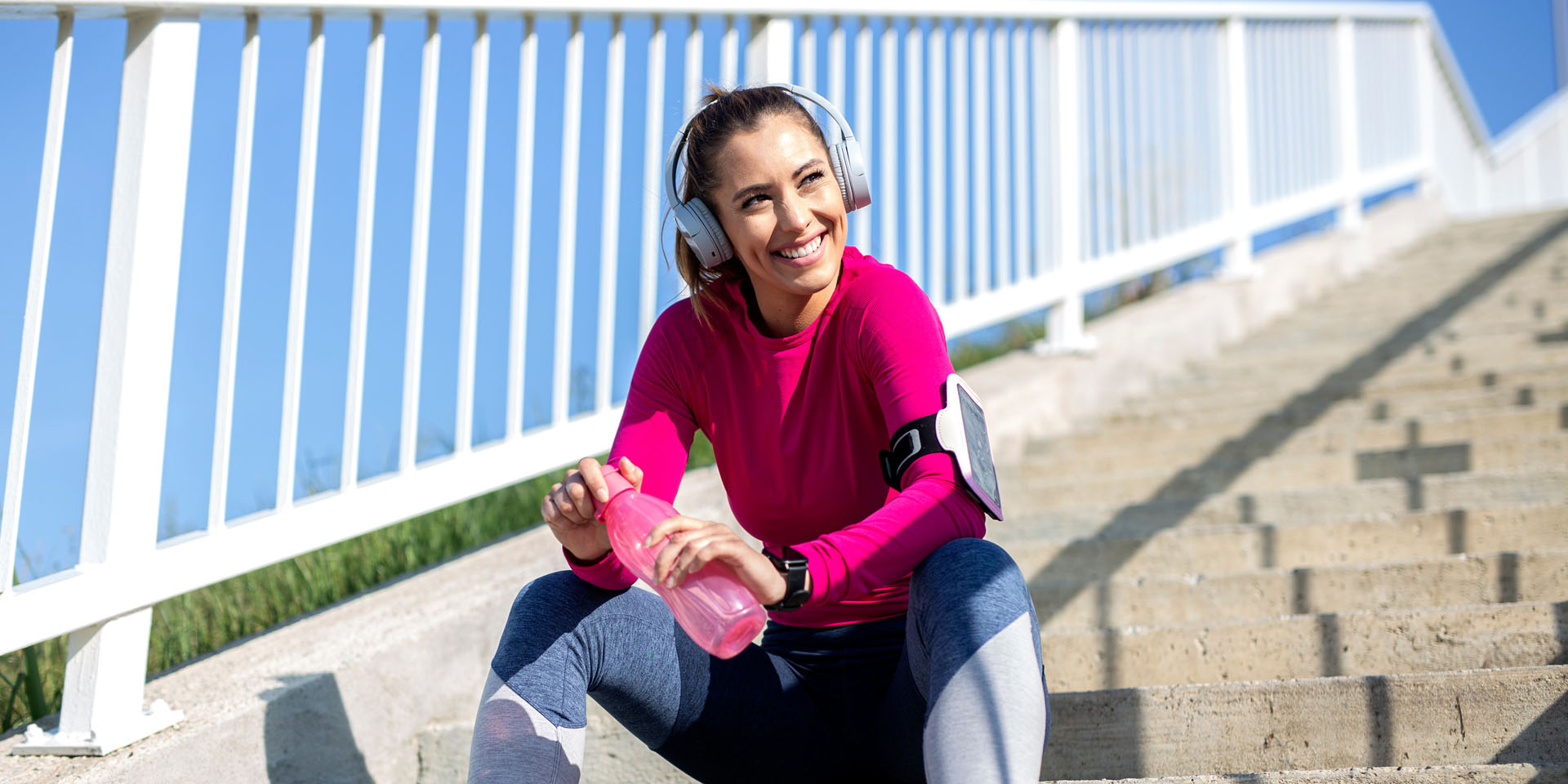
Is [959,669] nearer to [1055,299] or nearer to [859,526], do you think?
[859,526]

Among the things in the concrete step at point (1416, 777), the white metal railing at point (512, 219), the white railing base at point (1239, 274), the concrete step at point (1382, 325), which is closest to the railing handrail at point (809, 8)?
the white metal railing at point (512, 219)

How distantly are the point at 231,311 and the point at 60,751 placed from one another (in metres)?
0.65

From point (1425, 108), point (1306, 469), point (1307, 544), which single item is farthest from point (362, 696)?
point (1425, 108)

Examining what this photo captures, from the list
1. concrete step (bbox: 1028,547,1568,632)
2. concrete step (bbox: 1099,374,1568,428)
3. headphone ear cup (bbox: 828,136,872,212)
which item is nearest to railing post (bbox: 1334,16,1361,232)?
concrete step (bbox: 1099,374,1568,428)

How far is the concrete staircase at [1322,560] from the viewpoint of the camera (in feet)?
5.37

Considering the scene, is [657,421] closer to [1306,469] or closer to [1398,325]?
[1306,469]

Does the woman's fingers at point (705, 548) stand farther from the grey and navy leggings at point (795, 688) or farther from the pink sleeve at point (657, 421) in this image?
the pink sleeve at point (657, 421)

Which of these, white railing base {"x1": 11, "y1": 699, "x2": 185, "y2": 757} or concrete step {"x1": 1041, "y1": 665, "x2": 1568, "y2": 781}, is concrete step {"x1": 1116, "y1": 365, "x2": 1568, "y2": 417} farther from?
white railing base {"x1": 11, "y1": 699, "x2": 185, "y2": 757}

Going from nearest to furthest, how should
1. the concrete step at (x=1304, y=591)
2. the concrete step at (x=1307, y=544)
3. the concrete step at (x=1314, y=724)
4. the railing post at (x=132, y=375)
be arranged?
the concrete step at (x=1314, y=724), the railing post at (x=132, y=375), the concrete step at (x=1304, y=591), the concrete step at (x=1307, y=544)

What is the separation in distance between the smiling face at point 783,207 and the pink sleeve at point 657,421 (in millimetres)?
170

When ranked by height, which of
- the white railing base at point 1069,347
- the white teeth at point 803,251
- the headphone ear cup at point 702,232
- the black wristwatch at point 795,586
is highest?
the headphone ear cup at point 702,232

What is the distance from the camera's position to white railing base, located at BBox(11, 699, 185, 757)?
65.0 inches

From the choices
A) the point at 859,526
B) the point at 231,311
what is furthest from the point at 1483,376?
the point at 231,311

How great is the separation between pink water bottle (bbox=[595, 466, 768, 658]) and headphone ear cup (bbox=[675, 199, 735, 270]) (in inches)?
15.2
